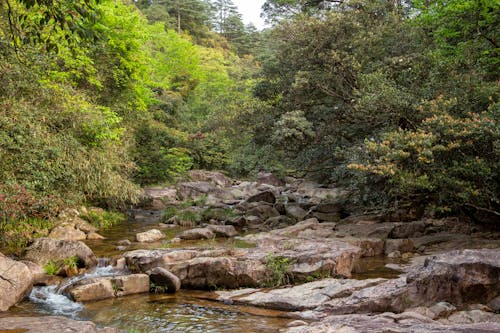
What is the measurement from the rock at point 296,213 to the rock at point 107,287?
35.8 feet

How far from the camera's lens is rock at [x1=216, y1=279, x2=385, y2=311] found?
8141mm

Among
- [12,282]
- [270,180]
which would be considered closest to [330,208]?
[270,180]

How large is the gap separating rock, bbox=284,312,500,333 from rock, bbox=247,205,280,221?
13388 millimetres

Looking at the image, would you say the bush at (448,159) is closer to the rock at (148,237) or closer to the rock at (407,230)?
the rock at (407,230)

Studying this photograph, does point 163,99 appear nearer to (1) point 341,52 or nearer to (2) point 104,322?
(1) point 341,52

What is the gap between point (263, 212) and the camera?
2067 cm

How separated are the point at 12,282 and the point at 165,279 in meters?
3.11

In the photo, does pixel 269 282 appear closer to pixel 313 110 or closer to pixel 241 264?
pixel 241 264

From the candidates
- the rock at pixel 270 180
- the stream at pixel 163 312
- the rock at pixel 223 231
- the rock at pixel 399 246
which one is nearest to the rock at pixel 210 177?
the rock at pixel 270 180

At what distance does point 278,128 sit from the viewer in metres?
16.6

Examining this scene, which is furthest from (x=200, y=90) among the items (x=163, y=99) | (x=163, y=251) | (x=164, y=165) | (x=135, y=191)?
(x=163, y=251)

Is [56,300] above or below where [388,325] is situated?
below

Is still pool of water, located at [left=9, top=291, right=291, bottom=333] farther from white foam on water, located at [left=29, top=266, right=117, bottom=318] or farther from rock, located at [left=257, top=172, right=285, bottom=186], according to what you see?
rock, located at [left=257, top=172, right=285, bottom=186]

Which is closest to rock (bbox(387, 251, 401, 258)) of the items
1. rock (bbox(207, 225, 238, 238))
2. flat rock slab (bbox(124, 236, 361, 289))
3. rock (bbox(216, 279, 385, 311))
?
flat rock slab (bbox(124, 236, 361, 289))
